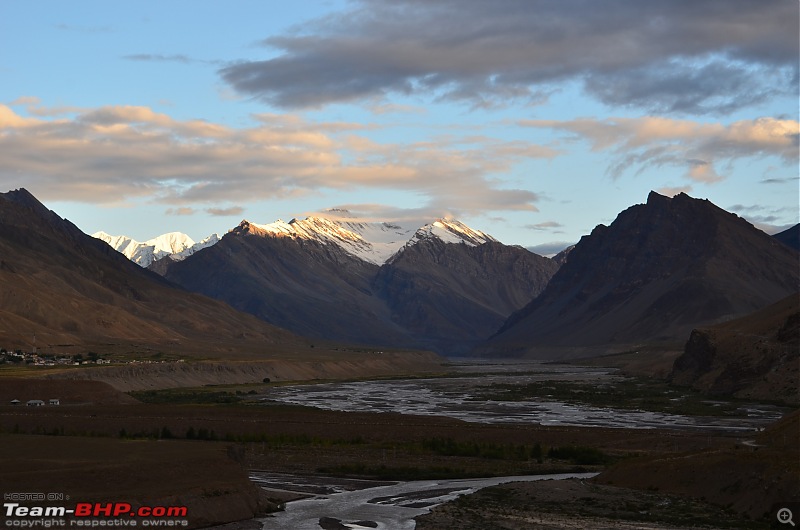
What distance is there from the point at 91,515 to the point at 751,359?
417 feet

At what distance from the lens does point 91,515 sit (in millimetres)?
44875

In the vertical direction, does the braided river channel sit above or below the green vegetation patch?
below

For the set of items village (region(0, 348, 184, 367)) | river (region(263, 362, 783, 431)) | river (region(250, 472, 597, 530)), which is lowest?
river (region(250, 472, 597, 530))

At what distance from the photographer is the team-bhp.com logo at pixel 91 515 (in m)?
43.6

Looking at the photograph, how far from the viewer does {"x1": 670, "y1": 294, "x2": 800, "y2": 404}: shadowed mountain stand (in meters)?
141

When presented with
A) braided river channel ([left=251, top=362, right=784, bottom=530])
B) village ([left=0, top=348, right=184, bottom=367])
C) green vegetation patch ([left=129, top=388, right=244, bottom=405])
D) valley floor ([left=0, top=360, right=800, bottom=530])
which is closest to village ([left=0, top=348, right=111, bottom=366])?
village ([left=0, top=348, right=184, bottom=367])

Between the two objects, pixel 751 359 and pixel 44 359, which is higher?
pixel 751 359

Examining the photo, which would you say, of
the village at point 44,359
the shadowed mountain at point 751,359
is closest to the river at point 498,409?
the shadowed mountain at point 751,359

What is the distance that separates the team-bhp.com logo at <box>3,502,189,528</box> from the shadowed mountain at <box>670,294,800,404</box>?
101 metres

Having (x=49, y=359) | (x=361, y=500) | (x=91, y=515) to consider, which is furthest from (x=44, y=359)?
(x=91, y=515)

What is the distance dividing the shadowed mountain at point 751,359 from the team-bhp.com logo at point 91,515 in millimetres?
100938

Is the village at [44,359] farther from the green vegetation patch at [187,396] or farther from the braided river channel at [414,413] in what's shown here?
the braided river channel at [414,413]

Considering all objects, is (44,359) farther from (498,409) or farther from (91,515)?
(91,515)

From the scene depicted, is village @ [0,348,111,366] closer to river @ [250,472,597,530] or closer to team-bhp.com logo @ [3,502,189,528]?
river @ [250,472,597,530]
